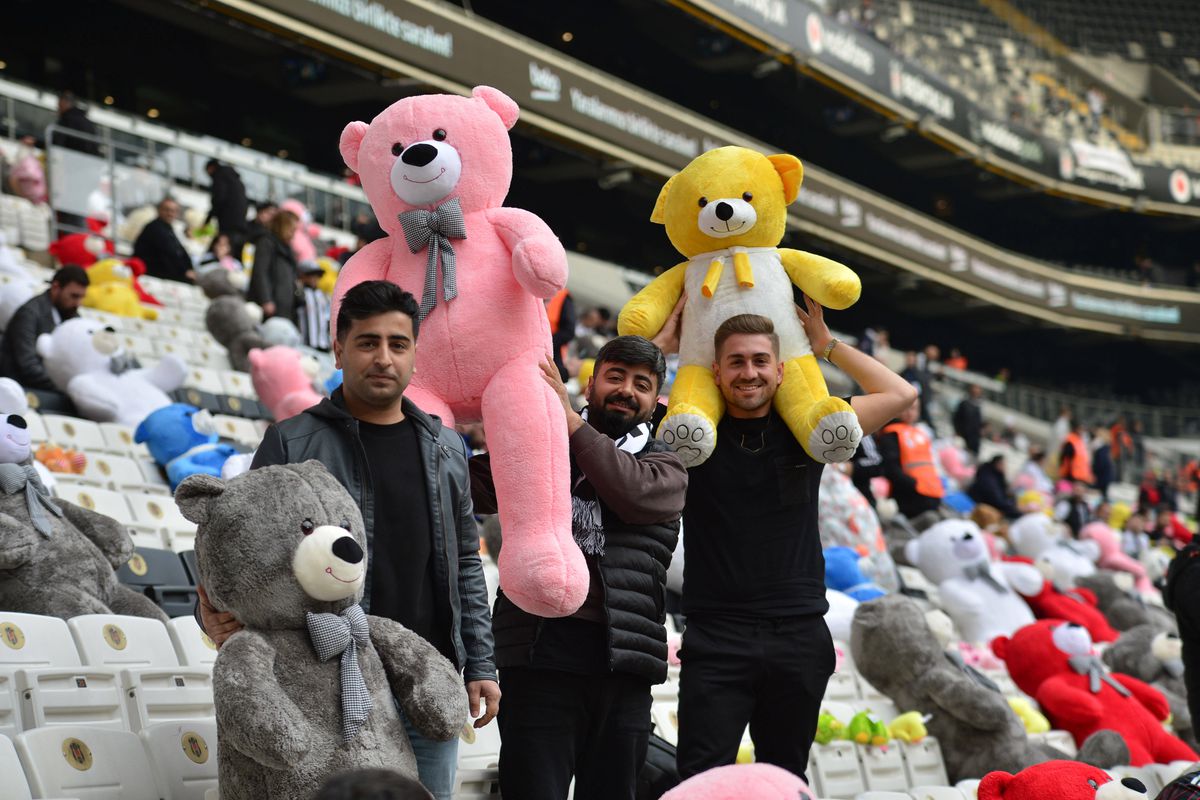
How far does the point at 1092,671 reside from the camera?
6480 millimetres

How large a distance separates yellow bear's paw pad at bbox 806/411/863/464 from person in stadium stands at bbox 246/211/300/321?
22.5ft

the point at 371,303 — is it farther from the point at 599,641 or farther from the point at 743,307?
the point at 743,307

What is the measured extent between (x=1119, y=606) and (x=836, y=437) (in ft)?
22.2

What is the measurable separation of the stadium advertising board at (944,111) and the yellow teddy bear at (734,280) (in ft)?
51.4

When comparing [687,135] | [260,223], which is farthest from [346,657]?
[687,135]

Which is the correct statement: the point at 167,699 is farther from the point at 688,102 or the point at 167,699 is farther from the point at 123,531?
the point at 688,102

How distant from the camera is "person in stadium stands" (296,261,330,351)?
1013 centimetres

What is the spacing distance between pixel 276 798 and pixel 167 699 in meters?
1.24

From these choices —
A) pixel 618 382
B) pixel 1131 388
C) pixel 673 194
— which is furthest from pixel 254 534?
pixel 1131 388

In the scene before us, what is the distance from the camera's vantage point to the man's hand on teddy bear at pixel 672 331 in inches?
153

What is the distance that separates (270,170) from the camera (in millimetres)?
13742

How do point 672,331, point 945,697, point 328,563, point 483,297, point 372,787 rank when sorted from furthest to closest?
point 945,697 → point 672,331 → point 483,297 → point 328,563 → point 372,787

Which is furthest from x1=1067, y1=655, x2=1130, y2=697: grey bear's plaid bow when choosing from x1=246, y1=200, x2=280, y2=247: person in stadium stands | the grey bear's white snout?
x1=246, y1=200, x2=280, y2=247: person in stadium stands

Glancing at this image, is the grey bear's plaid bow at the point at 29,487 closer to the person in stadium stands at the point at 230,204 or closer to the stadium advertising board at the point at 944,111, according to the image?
the person in stadium stands at the point at 230,204
